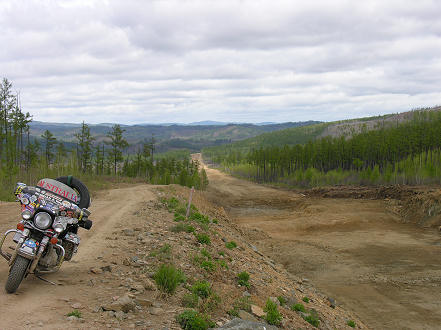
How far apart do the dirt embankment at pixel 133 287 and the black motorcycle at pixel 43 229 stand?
0.50 metres

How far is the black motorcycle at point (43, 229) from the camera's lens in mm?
6988

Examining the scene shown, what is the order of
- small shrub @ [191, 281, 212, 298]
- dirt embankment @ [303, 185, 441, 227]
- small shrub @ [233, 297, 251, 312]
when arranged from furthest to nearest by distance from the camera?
1. dirt embankment @ [303, 185, 441, 227]
2. small shrub @ [233, 297, 251, 312]
3. small shrub @ [191, 281, 212, 298]

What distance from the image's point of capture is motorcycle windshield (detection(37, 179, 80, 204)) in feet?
25.2


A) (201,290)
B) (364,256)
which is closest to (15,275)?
(201,290)

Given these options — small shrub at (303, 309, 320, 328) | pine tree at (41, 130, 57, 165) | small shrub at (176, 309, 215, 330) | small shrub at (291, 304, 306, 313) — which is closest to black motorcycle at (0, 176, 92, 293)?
small shrub at (176, 309, 215, 330)

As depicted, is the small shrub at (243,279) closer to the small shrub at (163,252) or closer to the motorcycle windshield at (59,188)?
the small shrub at (163,252)

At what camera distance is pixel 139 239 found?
41.1ft

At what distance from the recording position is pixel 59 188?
7820mm

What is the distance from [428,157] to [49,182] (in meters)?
72.0

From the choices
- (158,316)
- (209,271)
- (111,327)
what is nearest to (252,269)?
(209,271)

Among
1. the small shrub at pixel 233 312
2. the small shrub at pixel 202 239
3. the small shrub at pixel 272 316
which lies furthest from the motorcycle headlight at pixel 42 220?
the small shrub at pixel 202 239

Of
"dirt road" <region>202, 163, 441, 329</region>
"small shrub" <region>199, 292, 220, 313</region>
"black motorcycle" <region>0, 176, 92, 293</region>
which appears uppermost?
"black motorcycle" <region>0, 176, 92, 293</region>

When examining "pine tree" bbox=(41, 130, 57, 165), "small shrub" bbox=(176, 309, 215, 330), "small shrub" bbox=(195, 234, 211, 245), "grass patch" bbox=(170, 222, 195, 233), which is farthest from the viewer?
"pine tree" bbox=(41, 130, 57, 165)

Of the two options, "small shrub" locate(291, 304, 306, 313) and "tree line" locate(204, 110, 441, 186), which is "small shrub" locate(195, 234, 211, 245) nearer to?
"small shrub" locate(291, 304, 306, 313)
